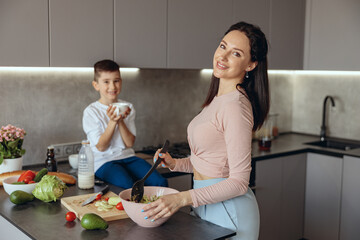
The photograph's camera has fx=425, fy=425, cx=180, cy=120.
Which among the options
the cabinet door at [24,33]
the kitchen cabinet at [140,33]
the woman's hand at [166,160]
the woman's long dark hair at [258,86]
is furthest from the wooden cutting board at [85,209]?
the kitchen cabinet at [140,33]

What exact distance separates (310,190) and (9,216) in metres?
2.52

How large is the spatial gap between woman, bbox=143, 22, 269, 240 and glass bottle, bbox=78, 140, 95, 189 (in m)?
0.52

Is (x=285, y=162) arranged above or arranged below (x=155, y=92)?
below

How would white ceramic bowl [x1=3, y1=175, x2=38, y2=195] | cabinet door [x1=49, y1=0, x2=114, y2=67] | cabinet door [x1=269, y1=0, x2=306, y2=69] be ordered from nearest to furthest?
1. white ceramic bowl [x1=3, y1=175, x2=38, y2=195]
2. cabinet door [x1=49, y1=0, x2=114, y2=67]
3. cabinet door [x1=269, y1=0, x2=306, y2=69]

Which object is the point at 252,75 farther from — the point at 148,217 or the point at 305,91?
the point at 305,91

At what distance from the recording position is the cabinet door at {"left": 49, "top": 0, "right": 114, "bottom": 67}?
2418 millimetres

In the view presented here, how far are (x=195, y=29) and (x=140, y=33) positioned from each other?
0.46 metres

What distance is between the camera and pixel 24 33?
2.33 meters

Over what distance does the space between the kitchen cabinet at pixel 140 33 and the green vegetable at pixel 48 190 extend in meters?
1.00

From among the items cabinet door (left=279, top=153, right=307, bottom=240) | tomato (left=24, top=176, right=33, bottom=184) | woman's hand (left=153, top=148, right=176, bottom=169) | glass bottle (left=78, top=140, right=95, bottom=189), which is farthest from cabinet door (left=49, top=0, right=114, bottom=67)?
cabinet door (left=279, top=153, right=307, bottom=240)

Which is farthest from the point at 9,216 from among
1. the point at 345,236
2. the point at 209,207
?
the point at 345,236

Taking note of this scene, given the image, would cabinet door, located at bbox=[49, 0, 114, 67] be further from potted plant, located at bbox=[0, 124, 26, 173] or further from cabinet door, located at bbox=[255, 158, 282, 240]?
cabinet door, located at bbox=[255, 158, 282, 240]

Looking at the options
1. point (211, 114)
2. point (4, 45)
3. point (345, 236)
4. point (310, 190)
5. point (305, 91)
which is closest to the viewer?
point (211, 114)

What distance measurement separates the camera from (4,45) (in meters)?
2.28
